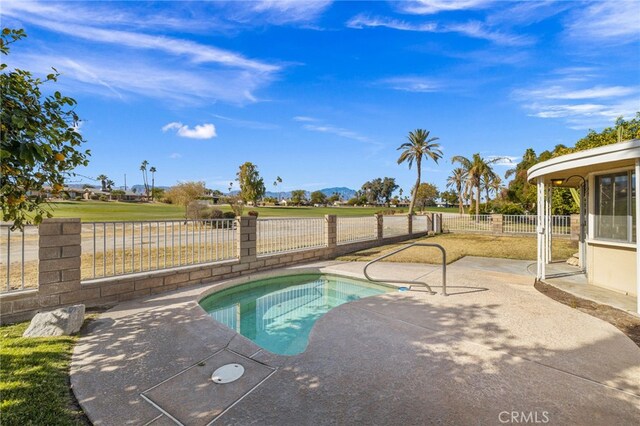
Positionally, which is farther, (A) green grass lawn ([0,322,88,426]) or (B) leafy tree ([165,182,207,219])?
(B) leafy tree ([165,182,207,219])

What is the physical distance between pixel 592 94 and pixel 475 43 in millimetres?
5031

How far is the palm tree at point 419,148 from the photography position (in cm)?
3130

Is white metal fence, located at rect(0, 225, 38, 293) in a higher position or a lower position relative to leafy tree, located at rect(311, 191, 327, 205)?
lower

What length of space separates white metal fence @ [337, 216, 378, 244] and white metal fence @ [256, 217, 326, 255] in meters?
1.20

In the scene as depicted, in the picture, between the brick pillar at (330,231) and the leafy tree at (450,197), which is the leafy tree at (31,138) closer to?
the brick pillar at (330,231)

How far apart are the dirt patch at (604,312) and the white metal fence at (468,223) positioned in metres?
13.8

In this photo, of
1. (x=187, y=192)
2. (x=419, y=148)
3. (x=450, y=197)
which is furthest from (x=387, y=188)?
(x=187, y=192)

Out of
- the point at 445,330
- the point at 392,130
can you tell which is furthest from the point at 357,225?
the point at 392,130

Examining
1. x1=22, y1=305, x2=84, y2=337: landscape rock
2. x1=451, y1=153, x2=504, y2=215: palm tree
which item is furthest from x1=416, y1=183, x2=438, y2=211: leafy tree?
x1=22, y1=305, x2=84, y2=337: landscape rock

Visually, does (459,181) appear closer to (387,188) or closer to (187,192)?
(187,192)

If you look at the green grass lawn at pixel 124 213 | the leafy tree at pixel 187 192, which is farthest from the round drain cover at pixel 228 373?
the leafy tree at pixel 187 192

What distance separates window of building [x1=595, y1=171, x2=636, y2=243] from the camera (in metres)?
5.06

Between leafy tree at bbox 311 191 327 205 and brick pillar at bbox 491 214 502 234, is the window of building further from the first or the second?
leafy tree at bbox 311 191 327 205

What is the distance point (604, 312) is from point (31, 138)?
7.22 meters
